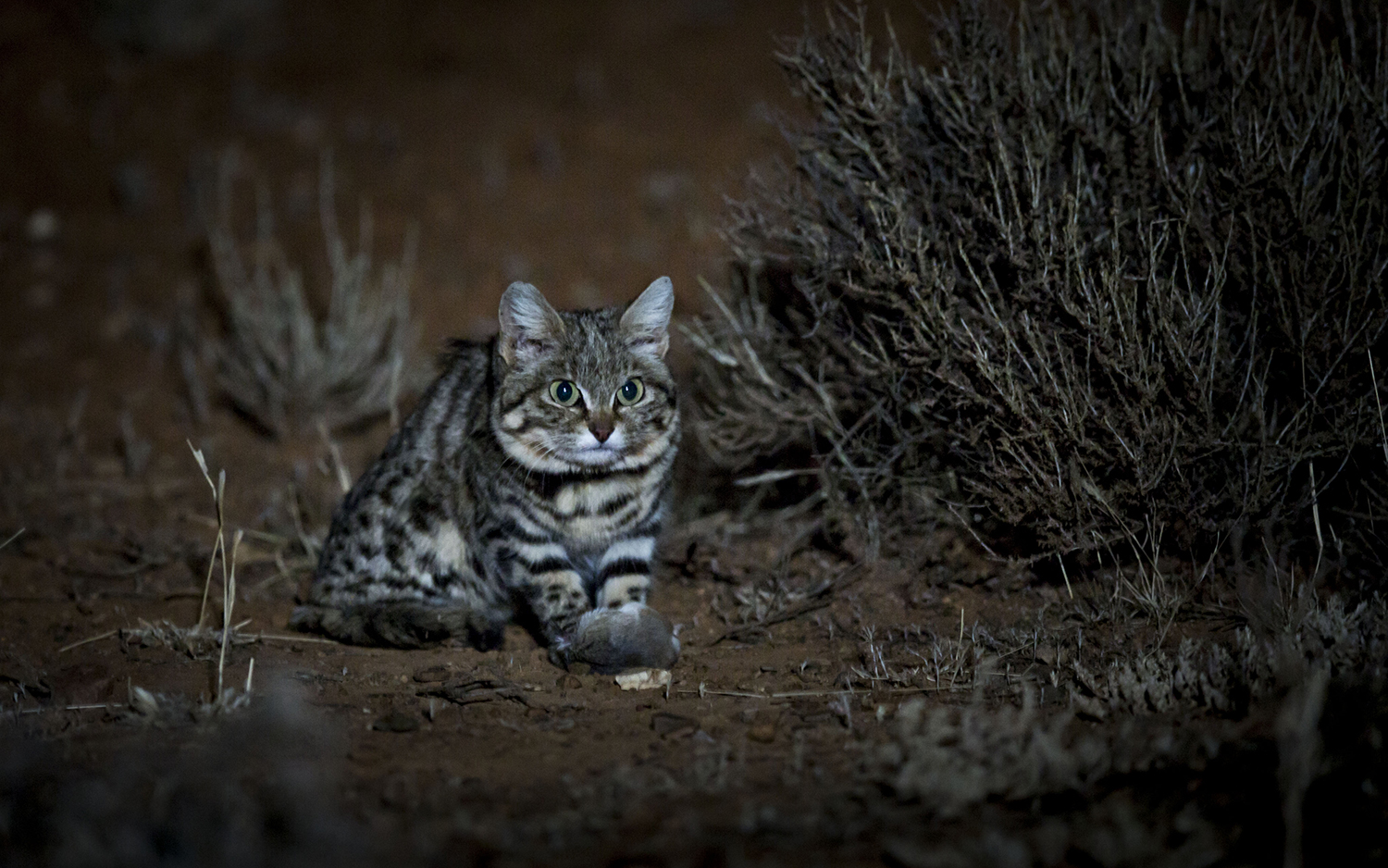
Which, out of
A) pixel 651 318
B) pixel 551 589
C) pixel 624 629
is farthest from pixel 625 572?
pixel 651 318

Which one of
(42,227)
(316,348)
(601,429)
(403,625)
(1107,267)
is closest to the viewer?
(1107,267)

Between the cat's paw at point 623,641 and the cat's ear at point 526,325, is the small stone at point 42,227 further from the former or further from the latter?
the cat's paw at point 623,641

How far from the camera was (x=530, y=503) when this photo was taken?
4.37 meters

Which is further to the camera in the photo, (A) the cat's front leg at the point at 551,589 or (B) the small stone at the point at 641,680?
(A) the cat's front leg at the point at 551,589

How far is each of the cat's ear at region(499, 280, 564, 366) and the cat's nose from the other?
415 millimetres

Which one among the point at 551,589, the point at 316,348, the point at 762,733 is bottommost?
the point at 762,733

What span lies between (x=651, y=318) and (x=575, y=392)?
1.53 ft

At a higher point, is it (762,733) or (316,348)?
(316,348)

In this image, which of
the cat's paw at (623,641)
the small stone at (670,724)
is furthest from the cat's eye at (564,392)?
the small stone at (670,724)

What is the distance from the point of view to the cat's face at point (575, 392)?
424 cm

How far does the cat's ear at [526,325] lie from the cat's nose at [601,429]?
41cm

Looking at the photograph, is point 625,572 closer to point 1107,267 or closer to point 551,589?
point 551,589

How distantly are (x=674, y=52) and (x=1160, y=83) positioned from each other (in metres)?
6.57


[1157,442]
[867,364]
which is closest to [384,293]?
[867,364]
